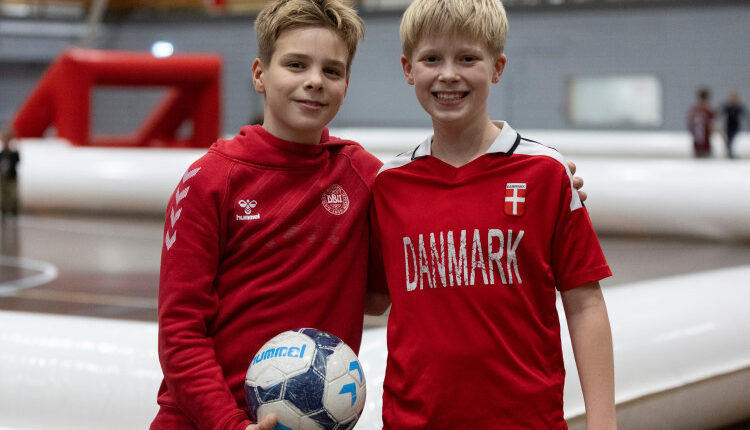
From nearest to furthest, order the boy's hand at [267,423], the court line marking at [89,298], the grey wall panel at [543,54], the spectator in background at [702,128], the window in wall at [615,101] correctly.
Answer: the boy's hand at [267,423], the court line marking at [89,298], the spectator in background at [702,128], the grey wall panel at [543,54], the window in wall at [615,101]

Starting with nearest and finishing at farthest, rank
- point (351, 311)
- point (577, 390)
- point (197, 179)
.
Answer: point (197, 179), point (351, 311), point (577, 390)

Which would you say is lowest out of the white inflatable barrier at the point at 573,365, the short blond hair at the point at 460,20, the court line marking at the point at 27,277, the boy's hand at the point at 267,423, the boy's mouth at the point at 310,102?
the court line marking at the point at 27,277

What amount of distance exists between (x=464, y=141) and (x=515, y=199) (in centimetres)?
18

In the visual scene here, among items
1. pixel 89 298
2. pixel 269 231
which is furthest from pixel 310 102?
pixel 89 298

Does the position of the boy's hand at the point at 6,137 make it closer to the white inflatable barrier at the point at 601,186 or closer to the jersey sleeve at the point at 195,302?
the white inflatable barrier at the point at 601,186

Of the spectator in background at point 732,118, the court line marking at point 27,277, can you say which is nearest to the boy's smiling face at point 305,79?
the court line marking at point 27,277

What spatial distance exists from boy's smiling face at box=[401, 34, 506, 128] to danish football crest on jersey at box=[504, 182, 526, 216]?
0.57ft

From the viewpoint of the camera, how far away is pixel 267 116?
1941 mm

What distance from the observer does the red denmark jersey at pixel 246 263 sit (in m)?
1.75

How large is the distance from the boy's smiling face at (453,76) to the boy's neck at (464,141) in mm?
32

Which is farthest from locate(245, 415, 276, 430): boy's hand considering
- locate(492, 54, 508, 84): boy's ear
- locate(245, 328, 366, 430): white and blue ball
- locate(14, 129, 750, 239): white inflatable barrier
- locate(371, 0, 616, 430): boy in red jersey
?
locate(14, 129, 750, 239): white inflatable barrier

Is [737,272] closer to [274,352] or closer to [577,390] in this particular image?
[577,390]

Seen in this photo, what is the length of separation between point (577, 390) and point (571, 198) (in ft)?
4.47

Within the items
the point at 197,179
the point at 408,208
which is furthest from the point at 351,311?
the point at 197,179
